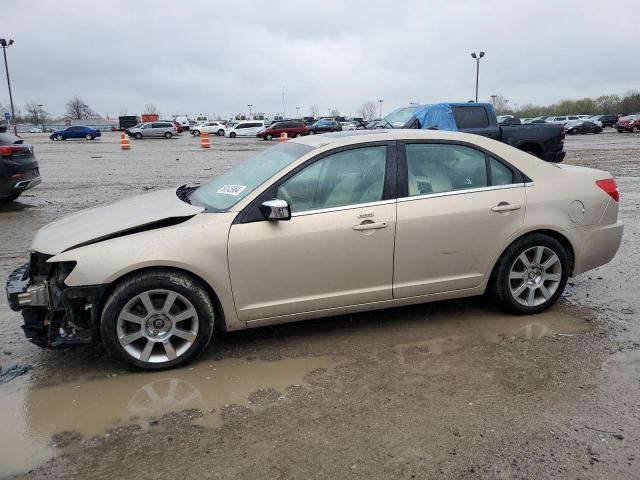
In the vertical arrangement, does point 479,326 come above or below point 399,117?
below

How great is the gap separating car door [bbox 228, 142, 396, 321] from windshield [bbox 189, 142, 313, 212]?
7.6 inches

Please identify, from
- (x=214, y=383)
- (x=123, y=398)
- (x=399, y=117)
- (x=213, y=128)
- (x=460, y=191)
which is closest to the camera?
(x=123, y=398)

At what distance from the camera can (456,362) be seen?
3877mm

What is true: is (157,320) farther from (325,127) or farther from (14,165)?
(325,127)

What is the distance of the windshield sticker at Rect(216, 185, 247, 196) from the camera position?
416cm

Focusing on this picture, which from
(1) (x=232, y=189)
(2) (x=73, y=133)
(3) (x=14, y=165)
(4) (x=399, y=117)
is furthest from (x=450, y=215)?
(2) (x=73, y=133)

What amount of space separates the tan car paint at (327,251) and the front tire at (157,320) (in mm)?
112

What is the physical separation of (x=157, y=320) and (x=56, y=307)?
2.26 feet

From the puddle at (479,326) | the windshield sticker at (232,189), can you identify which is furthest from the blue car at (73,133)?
the puddle at (479,326)

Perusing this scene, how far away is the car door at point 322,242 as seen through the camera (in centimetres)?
386

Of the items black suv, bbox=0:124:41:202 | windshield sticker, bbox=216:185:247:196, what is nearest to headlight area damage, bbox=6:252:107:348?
windshield sticker, bbox=216:185:247:196

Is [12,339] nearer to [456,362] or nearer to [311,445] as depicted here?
[311,445]

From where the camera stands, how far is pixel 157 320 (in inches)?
147

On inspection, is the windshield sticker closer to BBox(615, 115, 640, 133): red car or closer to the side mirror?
the side mirror
